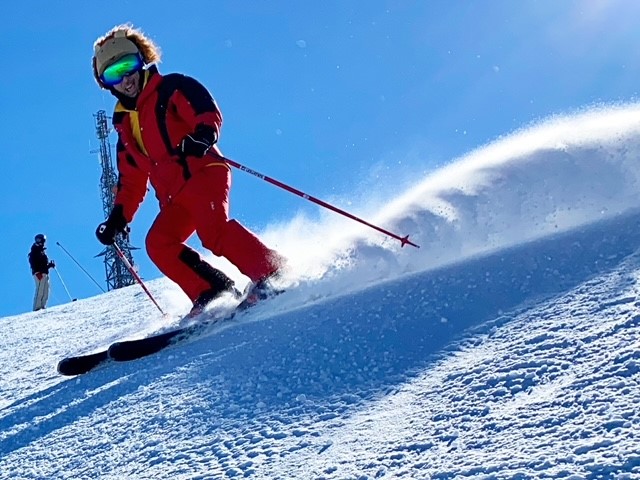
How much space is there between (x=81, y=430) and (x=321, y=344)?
0.88 m

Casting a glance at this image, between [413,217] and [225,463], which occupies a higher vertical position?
[413,217]

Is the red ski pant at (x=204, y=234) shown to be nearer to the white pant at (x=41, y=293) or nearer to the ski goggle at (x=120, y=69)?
Result: the ski goggle at (x=120, y=69)

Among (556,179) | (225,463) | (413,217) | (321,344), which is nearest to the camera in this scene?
(225,463)

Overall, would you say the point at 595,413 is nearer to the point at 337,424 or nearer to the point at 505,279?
the point at 337,424

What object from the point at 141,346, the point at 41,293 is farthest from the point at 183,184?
the point at 41,293

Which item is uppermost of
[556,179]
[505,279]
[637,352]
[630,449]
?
[556,179]

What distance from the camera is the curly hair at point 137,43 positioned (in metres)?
4.37

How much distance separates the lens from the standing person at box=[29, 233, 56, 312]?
43.1 ft

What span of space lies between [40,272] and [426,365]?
12.5 m

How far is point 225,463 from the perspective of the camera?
1727 millimetres

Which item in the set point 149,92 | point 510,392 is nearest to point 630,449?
point 510,392

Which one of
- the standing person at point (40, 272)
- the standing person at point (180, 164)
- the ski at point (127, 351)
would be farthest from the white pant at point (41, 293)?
the ski at point (127, 351)

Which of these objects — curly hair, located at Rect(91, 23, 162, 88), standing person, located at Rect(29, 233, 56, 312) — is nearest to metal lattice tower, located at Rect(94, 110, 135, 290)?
standing person, located at Rect(29, 233, 56, 312)

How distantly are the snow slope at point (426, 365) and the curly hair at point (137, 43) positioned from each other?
5.33ft
